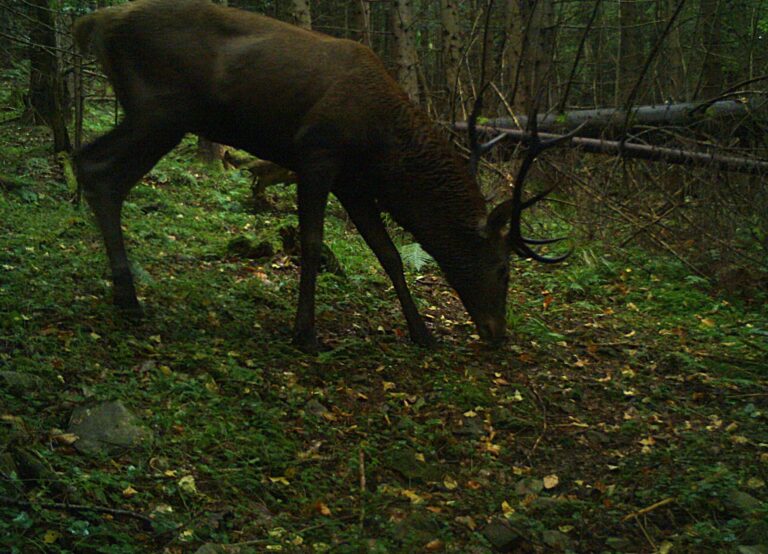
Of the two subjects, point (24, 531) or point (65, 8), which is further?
point (65, 8)

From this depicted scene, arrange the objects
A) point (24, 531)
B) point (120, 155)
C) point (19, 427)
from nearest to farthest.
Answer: point (24, 531) < point (19, 427) < point (120, 155)

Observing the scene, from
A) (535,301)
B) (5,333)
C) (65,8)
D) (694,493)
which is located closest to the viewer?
(694,493)

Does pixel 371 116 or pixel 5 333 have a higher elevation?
pixel 371 116

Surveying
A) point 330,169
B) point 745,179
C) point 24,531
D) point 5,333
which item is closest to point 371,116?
point 330,169

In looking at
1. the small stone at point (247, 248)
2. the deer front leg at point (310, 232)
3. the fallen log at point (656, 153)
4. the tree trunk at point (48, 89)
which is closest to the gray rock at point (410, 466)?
the deer front leg at point (310, 232)

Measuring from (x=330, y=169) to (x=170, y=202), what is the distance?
5.04m

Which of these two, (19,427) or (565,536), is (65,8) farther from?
(565,536)

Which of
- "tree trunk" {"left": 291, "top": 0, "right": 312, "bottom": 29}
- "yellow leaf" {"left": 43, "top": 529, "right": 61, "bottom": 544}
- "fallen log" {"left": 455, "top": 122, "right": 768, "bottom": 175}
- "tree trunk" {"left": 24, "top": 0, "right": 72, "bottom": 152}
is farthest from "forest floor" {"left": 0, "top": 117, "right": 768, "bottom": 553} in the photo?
"tree trunk" {"left": 291, "top": 0, "right": 312, "bottom": 29}

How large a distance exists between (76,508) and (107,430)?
85cm

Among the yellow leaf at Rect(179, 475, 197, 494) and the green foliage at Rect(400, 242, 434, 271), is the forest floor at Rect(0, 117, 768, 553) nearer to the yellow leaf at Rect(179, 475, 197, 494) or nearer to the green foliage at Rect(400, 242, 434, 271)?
the yellow leaf at Rect(179, 475, 197, 494)

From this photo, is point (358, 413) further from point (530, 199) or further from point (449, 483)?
point (530, 199)

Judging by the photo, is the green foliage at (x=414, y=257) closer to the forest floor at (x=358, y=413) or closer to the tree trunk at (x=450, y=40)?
the forest floor at (x=358, y=413)

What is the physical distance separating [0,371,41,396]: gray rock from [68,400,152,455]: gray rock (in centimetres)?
36

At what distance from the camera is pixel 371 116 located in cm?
620
